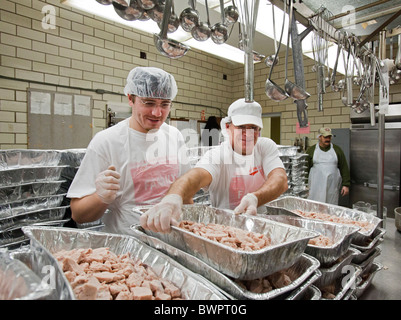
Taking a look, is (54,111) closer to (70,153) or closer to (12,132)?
(12,132)

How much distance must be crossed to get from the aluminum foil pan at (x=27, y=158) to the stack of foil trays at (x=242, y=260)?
102 centimetres

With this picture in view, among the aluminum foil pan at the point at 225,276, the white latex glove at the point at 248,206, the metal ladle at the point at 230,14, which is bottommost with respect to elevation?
the aluminum foil pan at the point at 225,276

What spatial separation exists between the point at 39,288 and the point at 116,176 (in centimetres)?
69

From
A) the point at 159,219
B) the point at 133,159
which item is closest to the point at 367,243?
the point at 159,219

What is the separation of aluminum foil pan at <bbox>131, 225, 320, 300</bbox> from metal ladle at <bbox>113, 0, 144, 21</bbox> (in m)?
1.10

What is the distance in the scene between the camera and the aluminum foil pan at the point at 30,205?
163 cm

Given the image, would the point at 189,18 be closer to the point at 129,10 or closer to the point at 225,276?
the point at 129,10

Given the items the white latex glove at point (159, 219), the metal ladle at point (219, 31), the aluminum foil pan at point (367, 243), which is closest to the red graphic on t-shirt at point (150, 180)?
the white latex glove at point (159, 219)

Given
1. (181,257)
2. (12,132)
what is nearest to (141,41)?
(12,132)

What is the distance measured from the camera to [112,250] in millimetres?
1157

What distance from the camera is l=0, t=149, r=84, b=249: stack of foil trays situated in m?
1.63

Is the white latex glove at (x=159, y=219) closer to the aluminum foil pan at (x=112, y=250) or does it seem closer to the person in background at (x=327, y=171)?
the aluminum foil pan at (x=112, y=250)

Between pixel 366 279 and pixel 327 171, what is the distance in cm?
353

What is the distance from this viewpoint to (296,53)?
4.46 ft
